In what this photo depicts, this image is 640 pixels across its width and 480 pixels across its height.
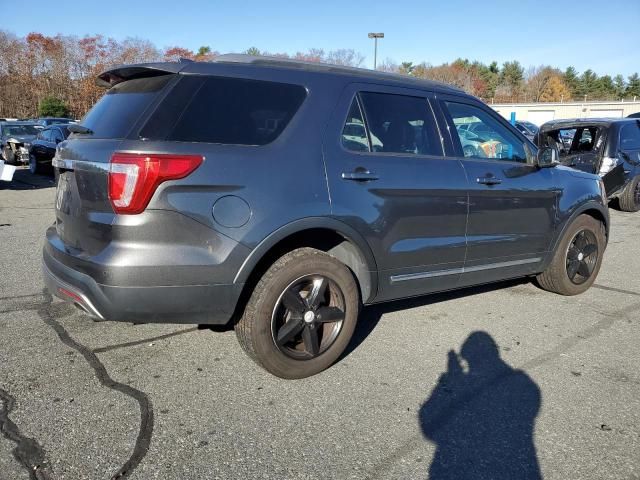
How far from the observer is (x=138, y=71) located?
3.11m

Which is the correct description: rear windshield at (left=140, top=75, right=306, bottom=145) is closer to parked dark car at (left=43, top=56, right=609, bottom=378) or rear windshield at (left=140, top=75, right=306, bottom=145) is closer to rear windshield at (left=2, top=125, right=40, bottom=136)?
parked dark car at (left=43, top=56, right=609, bottom=378)

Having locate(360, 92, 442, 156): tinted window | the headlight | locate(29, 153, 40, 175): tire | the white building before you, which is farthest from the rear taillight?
the white building

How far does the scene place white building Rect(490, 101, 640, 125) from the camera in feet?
171

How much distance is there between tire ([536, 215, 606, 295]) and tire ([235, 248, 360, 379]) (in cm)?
245

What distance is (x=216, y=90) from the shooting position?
2.92 metres

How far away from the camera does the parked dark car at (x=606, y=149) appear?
9.33 m

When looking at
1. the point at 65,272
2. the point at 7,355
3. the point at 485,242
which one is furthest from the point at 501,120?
the point at 7,355

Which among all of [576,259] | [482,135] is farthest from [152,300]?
[576,259]

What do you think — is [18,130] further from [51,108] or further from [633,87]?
[633,87]

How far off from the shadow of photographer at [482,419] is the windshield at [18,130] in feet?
64.1

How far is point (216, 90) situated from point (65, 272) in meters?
1.36

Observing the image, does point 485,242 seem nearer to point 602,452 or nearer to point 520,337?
point 520,337

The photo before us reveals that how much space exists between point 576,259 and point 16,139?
61.5 ft

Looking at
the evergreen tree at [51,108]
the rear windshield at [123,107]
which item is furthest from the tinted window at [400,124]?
the evergreen tree at [51,108]
